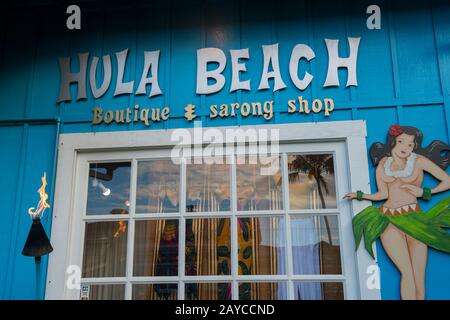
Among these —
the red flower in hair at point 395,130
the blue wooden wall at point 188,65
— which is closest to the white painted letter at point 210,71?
the blue wooden wall at point 188,65

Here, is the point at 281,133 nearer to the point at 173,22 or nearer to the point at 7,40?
the point at 173,22

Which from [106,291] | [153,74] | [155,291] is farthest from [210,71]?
[106,291]

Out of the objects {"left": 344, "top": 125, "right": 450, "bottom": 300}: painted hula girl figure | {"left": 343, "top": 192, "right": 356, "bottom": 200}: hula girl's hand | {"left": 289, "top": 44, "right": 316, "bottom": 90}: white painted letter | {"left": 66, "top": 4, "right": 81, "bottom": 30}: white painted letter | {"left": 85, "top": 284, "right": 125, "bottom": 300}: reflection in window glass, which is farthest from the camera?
{"left": 66, "top": 4, "right": 81, "bottom": 30}: white painted letter

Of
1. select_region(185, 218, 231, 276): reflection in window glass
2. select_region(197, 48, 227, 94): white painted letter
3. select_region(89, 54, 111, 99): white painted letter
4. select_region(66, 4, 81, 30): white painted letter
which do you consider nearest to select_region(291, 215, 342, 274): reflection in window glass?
select_region(185, 218, 231, 276): reflection in window glass

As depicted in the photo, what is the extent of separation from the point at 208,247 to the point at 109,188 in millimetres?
826

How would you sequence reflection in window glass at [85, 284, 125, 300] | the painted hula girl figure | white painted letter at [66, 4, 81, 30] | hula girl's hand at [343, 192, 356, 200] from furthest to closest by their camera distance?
white painted letter at [66, 4, 81, 30], reflection in window glass at [85, 284, 125, 300], hula girl's hand at [343, 192, 356, 200], the painted hula girl figure

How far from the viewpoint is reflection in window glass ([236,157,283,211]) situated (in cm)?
257

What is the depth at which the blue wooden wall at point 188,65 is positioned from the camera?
8.38 feet

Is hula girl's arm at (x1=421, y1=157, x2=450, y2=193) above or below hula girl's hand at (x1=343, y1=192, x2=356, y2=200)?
above

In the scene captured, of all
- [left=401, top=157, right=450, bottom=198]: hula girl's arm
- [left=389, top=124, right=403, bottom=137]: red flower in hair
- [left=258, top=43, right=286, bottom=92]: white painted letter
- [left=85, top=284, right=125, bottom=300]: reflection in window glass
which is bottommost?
[left=85, top=284, right=125, bottom=300]: reflection in window glass

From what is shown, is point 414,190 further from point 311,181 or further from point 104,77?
point 104,77

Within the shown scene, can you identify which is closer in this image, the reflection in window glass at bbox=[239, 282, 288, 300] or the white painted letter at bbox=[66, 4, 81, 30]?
the reflection in window glass at bbox=[239, 282, 288, 300]

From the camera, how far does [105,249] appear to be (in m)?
2.63

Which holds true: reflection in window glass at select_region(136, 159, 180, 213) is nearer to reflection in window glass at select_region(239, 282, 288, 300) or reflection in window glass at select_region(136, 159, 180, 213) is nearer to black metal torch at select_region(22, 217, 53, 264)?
black metal torch at select_region(22, 217, 53, 264)
